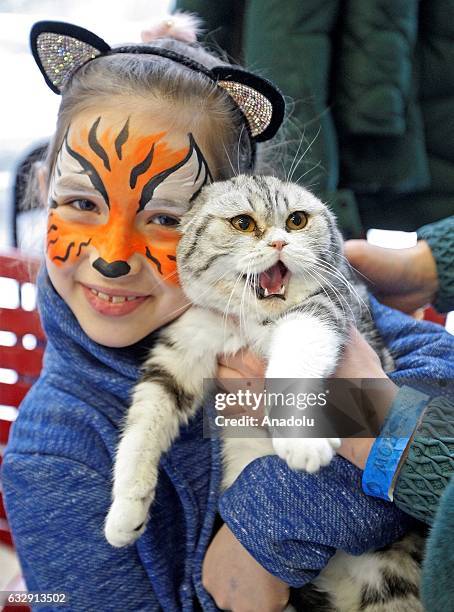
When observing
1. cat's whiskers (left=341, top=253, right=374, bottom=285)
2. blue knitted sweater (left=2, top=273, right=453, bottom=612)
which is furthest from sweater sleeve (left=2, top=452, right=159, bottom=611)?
cat's whiskers (left=341, top=253, right=374, bottom=285)

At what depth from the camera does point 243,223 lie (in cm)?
59

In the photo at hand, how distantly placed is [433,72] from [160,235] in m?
0.38

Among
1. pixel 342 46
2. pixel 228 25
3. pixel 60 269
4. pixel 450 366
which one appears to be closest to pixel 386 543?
pixel 450 366

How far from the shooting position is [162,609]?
68 cm

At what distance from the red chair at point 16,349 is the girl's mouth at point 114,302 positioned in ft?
1.19

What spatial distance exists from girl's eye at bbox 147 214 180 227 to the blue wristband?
304 mm

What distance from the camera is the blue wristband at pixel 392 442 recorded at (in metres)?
0.51

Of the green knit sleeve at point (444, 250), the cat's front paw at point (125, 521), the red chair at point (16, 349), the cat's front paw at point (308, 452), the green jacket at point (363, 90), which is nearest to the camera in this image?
the cat's front paw at point (308, 452)

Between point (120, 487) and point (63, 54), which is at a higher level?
point (63, 54)

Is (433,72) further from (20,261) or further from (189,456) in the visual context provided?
(20,261)

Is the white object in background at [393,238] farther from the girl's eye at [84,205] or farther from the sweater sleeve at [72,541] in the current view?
the sweater sleeve at [72,541]

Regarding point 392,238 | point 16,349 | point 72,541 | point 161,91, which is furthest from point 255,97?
point 16,349

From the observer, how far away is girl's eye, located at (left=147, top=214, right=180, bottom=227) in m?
0.62

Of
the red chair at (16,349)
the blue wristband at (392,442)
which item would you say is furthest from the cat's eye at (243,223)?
the red chair at (16,349)
